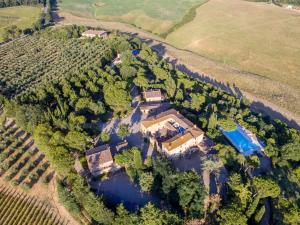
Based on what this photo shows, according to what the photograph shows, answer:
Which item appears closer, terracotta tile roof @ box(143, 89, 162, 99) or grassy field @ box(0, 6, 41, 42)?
terracotta tile roof @ box(143, 89, 162, 99)

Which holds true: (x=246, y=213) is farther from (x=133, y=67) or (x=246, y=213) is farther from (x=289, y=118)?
(x=133, y=67)

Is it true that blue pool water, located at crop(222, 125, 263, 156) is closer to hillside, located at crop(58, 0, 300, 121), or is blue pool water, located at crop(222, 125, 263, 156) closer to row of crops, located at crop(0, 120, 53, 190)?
hillside, located at crop(58, 0, 300, 121)

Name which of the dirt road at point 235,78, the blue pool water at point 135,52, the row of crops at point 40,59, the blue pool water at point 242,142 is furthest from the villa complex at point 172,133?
the blue pool water at point 135,52

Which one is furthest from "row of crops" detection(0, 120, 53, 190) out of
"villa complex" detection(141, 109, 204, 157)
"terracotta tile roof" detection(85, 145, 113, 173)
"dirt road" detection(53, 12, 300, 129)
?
"dirt road" detection(53, 12, 300, 129)

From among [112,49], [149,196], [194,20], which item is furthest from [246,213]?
[194,20]

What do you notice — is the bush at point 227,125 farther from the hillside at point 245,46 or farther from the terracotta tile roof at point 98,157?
the terracotta tile roof at point 98,157

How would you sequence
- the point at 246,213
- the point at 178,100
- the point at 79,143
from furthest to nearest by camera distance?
1. the point at 178,100
2. the point at 79,143
3. the point at 246,213
